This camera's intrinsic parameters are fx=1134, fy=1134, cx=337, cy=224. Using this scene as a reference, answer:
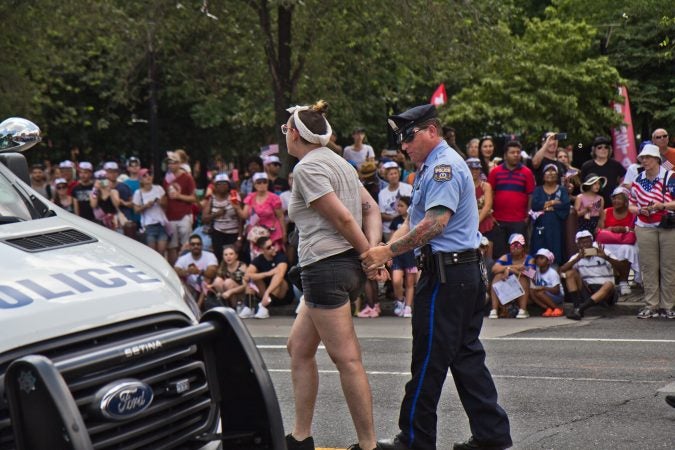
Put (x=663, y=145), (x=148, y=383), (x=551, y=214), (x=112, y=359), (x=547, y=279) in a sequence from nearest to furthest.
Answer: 1. (x=112, y=359)
2. (x=148, y=383)
3. (x=547, y=279)
4. (x=663, y=145)
5. (x=551, y=214)

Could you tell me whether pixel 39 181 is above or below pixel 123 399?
above

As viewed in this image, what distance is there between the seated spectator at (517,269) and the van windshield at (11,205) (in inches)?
362

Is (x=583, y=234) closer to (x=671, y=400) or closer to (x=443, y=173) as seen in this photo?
(x=671, y=400)

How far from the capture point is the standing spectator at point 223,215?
15.9 m

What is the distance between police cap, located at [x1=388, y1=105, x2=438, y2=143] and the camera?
6137mm

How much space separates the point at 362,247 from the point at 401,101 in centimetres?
2735

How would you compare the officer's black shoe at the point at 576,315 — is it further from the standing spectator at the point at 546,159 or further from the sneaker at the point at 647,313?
the standing spectator at the point at 546,159

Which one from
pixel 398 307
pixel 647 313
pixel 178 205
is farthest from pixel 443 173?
pixel 178 205

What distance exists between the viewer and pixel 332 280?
19.8ft

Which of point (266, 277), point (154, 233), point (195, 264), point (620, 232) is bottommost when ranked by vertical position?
point (266, 277)

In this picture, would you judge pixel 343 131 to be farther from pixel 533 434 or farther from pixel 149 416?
pixel 149 416

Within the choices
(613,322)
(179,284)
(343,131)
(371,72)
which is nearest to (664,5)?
(371,72)

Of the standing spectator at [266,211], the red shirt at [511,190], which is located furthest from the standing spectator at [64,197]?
the red shirt at [511,190]

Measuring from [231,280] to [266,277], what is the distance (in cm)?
48
